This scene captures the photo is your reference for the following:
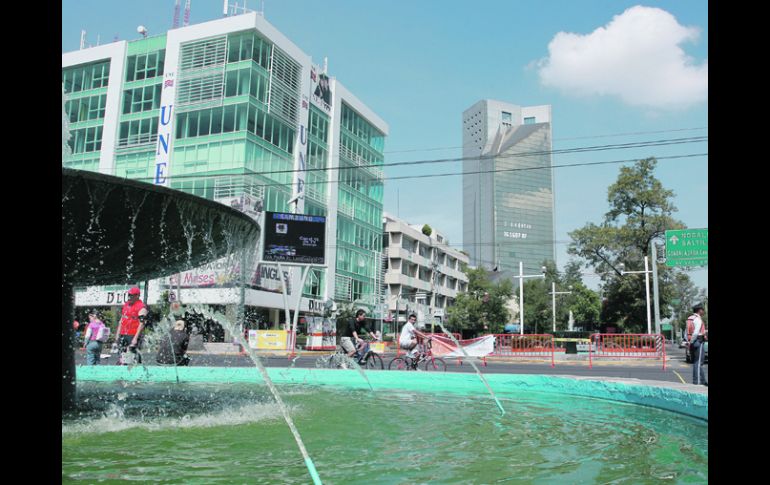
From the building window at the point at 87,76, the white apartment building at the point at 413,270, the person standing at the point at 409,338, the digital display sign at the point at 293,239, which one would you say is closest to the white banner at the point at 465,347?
the person standing at the point at 409,338

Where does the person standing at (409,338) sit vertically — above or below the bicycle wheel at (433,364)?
above

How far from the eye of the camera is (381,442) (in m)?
5.19

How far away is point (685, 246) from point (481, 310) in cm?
4305

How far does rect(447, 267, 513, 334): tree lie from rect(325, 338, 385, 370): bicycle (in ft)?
174

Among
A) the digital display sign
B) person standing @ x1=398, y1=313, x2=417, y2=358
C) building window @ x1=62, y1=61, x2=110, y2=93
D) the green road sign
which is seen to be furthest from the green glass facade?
person standing @ x1=398, y1=313, x2=417, y2=358

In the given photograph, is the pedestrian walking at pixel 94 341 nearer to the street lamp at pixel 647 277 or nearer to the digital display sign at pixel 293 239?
the digital display sign at pixel 293 239

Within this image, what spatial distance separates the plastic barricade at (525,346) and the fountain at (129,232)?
20.5 metres

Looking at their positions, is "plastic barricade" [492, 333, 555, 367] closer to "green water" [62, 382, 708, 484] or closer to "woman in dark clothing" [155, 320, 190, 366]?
"woman in dark clothing" [155, 320, 190, 366]

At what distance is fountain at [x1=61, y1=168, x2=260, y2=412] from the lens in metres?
5.26

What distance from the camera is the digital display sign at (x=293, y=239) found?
34.9 m
